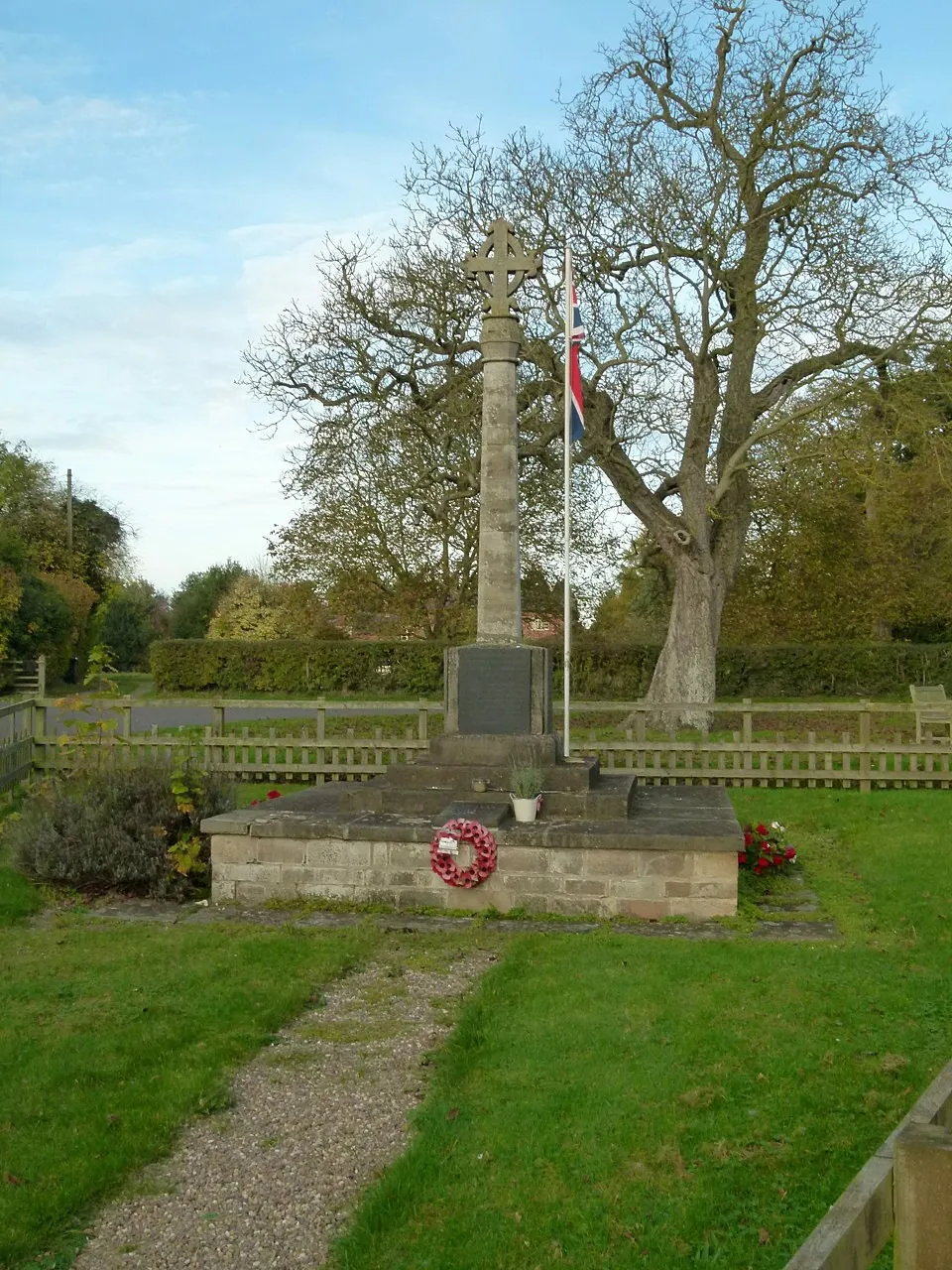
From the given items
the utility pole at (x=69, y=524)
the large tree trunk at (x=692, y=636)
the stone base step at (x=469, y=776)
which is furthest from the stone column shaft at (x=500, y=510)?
the utility pole at (x=69, y=524)

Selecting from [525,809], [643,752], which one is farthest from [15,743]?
[525,809]

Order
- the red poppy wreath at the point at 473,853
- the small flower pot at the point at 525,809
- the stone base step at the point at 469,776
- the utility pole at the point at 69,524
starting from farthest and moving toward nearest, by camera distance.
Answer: the utility pole at the point at 69,524 → the stone base step at the point at 469,776 → the small flower pot at the point at 525,809 → the red poppy wreath at the point at 473,853

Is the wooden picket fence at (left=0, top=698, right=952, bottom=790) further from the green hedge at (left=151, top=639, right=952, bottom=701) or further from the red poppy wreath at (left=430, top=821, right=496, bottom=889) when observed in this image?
the green hedge at (left=151, top=639, right=952, bottom=701)

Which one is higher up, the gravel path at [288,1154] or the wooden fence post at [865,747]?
the wooden fence post at [865,747]

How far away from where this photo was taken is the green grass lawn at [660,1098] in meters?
3.87

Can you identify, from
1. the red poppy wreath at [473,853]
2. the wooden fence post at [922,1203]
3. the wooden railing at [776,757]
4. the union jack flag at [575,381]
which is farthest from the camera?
the wooden railing at [776,757]

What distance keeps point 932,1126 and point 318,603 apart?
33524 millimetres

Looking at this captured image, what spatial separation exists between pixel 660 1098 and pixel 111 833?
19.3 ft

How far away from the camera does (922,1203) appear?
6.44ft

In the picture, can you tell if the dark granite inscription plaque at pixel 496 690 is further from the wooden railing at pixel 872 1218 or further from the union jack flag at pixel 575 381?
the wooden railing at pixel 872 1218

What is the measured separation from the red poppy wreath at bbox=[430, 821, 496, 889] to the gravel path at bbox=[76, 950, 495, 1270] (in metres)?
2.31

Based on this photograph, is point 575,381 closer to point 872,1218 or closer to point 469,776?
point 469,776

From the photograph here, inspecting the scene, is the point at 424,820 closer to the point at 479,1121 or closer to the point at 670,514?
the point at 479,1121

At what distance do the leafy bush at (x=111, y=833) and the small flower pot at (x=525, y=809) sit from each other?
2.77 m
